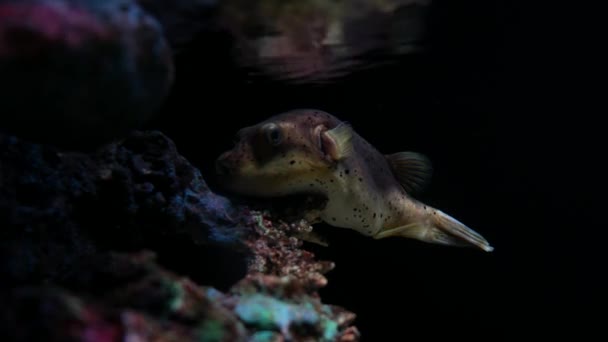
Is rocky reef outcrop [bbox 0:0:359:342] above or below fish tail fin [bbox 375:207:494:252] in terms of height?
below

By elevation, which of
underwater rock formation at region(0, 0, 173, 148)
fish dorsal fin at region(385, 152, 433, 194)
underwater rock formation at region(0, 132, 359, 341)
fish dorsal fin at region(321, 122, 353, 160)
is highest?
fish dorsal fin at region(385, 152, 433, 194)

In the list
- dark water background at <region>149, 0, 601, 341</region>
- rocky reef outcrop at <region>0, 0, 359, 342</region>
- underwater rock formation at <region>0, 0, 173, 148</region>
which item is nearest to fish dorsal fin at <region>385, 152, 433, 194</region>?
rocky reef outcrop at <region>0, 0, 359, 342</region>

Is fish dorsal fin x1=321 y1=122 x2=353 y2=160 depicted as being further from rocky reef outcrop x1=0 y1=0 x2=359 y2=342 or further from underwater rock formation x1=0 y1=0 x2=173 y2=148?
underwater rock formation x1=0 y1=0 x2=173 y2=148

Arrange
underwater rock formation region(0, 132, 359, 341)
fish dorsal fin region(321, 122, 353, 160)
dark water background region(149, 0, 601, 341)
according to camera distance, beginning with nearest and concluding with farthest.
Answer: underwater rock formation region(0, 132, 359, 341) → fish dorsal fin region(321, 122, 353, 160) → dark water background region(149, 0, 601, 341)

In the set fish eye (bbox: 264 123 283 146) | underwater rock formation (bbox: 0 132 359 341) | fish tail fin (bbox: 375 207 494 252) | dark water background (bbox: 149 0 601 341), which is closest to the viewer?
underwater rock formation (bbox: 0 132 359 341)

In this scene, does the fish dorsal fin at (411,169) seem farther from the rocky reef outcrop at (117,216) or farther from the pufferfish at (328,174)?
the rocky reef outcrop at (117,216)

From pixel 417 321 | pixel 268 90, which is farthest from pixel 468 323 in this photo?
pixel 268 90

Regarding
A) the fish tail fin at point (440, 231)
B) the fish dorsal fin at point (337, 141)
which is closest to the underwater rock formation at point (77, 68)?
the fish dorsal fin at point (337, 141)
